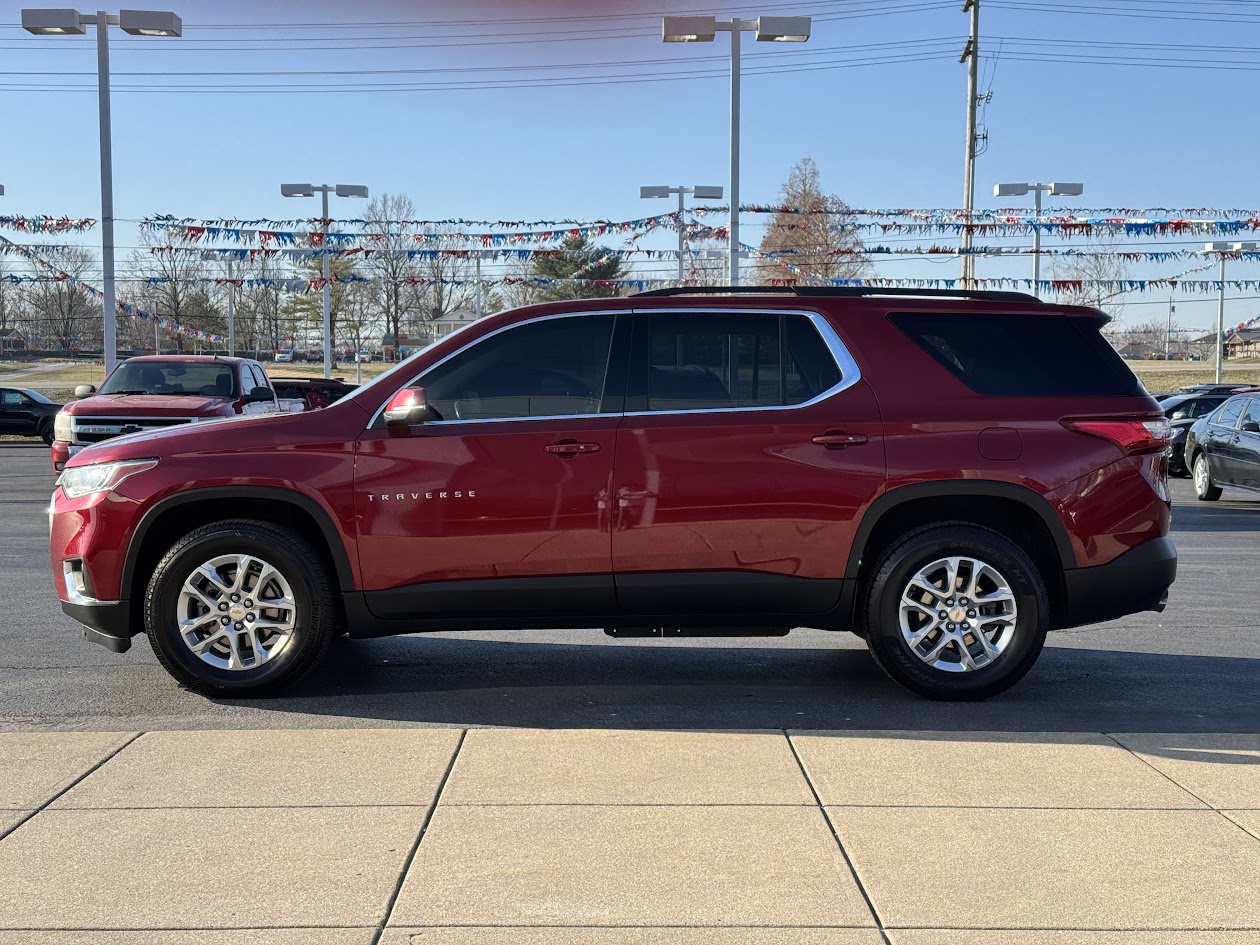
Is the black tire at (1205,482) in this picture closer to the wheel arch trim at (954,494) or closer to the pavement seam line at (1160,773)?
the wheel arch trim at (954,494)

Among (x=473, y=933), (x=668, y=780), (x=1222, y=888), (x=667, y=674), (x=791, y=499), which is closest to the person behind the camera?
(x=473, y=933)

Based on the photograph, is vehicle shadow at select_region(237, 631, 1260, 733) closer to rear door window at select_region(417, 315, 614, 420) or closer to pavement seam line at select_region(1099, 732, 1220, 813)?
pavement seam line at select_region(1099, 732, 1220, 813)

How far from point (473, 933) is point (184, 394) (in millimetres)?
13112

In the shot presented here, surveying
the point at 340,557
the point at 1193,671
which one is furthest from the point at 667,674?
the point at 1193,671

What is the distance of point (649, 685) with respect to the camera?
635 cm

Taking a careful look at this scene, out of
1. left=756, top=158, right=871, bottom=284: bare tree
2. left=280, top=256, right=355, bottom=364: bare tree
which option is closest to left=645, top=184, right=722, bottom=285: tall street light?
left=756, top=158, right=871, bottom=284: bare tree

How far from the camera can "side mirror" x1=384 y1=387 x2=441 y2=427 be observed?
5.73 m

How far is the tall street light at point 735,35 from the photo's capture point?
18125 millimetres

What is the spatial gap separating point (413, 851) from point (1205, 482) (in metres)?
15.2

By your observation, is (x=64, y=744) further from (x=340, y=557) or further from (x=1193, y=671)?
(x=1193, y=671)

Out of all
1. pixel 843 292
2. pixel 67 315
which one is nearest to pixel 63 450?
pixel 843 292

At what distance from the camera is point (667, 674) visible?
6.62 meters

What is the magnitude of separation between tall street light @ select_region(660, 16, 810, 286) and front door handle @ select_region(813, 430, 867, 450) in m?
10.2

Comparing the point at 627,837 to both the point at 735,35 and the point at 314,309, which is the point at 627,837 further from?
the point at 314,309
